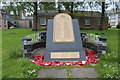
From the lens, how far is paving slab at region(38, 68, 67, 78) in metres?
4.63

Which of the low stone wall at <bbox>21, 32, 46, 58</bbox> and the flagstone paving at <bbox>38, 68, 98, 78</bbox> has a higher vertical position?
the low stone wall at <bbox>21, 32, 46, 58</bbox>

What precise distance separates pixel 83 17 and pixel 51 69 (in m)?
25.5

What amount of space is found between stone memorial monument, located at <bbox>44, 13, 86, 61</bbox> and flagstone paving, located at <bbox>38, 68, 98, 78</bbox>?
1432 millimetres

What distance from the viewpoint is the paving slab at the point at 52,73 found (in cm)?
463

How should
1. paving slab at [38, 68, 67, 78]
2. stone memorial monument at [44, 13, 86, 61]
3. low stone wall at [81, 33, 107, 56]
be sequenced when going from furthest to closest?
low stone wall at [81, 33, 107, 56], stone memorial monument at [44, 13, 86, 61], paving slab at [38, 68, 67, 78]

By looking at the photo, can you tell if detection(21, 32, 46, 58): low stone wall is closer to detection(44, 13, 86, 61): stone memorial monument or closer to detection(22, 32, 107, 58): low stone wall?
detection(22, 32, 107, 58): low stone wall

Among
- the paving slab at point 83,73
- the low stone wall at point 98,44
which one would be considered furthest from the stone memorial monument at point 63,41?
the paving slab at point 83,73

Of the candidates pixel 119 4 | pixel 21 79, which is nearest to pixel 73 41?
pixel 21 79

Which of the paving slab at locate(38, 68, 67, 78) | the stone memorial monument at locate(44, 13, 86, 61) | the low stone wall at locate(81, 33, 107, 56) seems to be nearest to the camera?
the paving slab at locate(38, 68, 67, 78)

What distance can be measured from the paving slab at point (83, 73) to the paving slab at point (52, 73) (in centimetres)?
35

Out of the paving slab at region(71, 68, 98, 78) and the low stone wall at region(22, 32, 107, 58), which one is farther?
the low stone wall at region(22, 32, 107, 58)

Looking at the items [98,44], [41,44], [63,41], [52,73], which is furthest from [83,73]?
[41,44]

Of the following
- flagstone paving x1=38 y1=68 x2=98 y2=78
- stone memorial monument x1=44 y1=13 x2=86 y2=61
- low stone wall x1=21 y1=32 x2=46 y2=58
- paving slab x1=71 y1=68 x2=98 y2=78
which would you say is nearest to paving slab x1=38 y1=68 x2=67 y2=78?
flagstone paving x1=38 y1=68 x2=98 y2=78

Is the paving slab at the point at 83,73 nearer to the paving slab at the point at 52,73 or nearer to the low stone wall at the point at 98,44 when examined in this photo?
the paving slab at the point at 52,73
